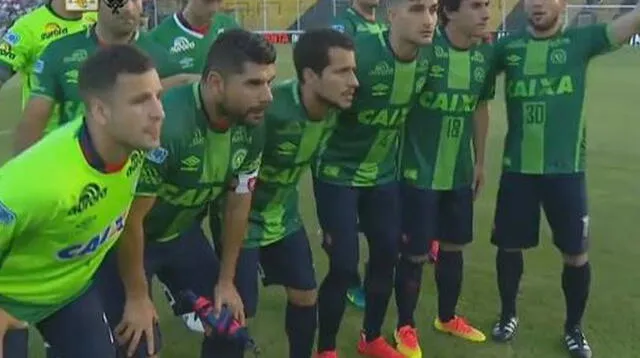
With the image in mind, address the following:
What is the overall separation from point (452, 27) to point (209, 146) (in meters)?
1.88

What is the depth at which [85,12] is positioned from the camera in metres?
5.75

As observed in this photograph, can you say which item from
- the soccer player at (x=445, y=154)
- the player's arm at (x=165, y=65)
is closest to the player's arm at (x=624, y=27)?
the soccer player at (x=445, y=154)

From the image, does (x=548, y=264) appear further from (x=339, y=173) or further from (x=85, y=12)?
(x=85, y=12)

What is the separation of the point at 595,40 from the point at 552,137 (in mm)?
587

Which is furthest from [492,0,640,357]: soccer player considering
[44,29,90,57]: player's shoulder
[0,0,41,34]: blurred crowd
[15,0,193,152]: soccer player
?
[0,0,41,34]: blurred crowd

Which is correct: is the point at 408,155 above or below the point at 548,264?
above

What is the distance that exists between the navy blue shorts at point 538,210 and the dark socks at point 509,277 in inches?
3.1

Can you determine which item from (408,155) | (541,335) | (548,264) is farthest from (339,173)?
(548,264)

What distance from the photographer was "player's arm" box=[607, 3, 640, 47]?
16.7 ft

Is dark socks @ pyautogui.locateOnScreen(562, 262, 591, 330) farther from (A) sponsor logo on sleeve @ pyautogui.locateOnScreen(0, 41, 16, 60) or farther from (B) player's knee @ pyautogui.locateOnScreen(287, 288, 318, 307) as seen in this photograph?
(A) sponsor logo on sleeve @ pyautogui.locateOnScreen(0, 41, 16, 60)

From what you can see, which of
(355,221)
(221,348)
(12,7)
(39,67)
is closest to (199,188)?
(221,348)

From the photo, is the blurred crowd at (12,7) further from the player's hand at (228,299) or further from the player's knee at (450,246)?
the player's hand at (228,299)

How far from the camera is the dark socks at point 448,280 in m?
5.72

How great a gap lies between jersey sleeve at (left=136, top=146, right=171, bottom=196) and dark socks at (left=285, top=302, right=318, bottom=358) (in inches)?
47.7
